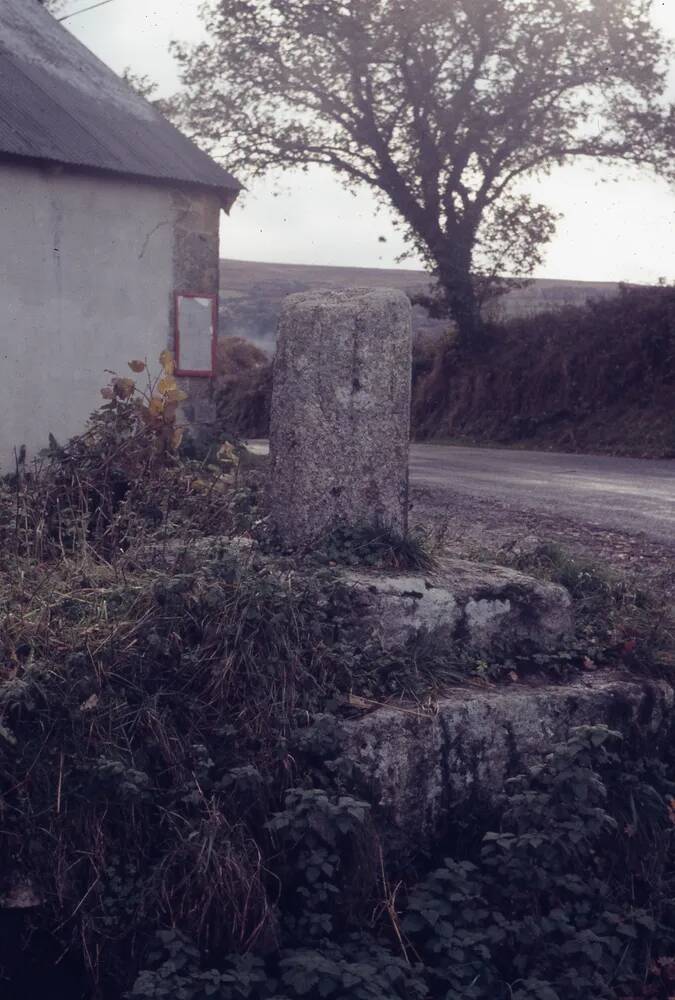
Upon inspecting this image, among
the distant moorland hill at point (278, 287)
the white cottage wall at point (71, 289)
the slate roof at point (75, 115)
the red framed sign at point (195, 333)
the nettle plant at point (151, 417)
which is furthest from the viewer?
the distant moorland hill at point (278, 287)

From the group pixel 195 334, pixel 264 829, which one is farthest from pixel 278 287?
pixel 264 829

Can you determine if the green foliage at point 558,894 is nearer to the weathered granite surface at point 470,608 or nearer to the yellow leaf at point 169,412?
the weathered granite surface at point 470,608

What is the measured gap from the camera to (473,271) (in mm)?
23859

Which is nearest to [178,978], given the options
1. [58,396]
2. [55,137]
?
[58,396]

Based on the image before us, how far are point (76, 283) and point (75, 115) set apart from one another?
184cm

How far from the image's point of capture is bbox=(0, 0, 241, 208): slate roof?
35.8ft

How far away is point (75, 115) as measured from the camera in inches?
462

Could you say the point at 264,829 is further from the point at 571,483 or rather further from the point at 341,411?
the point at 571,483

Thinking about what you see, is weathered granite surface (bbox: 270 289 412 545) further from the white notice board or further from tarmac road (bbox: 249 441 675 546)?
the white notice board

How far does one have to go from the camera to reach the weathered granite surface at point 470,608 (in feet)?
16.9

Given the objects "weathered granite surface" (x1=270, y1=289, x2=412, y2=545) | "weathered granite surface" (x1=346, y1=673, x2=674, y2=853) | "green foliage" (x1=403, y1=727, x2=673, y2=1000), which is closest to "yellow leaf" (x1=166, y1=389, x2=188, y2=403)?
"weathered granite surface" (x1=270, y1=289, x2=412, y2=545)

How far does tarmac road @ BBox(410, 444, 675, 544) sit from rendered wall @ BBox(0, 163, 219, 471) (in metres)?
3.40

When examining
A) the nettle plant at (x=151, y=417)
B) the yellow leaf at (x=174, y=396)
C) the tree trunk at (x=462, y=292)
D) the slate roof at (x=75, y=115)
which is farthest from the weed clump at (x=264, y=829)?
the tree trunk at (x=462, y=292)

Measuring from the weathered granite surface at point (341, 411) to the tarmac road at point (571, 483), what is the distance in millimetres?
3247
